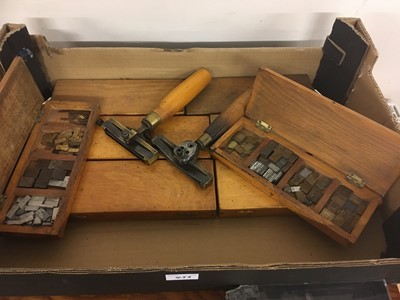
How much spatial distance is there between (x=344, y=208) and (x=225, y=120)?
0.30m

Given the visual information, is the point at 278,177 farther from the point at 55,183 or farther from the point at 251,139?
the point at 55,183

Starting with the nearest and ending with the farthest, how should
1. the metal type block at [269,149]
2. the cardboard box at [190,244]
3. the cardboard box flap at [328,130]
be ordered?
the cardboard box at [190,244]
the cardboard box flap at [328,130]
the metal type block at [269,149]

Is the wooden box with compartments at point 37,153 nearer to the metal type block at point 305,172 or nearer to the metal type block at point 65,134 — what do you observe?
the metal type block at point 65,134

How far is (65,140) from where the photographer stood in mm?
816

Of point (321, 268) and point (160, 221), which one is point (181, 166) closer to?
point (160, 221)

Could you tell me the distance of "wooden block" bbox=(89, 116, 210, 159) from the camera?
32.0 inches

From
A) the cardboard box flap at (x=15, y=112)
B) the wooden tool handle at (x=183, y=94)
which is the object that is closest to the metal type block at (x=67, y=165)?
the cardboard box flap at (x=15, y=112)

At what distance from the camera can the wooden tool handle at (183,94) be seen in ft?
2.71

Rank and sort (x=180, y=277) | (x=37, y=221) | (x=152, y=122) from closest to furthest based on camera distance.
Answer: (x=180, y=277) → (x=37, y=221) → (x=152, y=122)

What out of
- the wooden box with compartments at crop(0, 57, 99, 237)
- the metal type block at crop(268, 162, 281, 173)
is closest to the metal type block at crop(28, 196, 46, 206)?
the wooden box with compartments at crop(0, 57, 99, 237)

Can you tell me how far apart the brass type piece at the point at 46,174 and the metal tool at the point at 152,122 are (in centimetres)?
12

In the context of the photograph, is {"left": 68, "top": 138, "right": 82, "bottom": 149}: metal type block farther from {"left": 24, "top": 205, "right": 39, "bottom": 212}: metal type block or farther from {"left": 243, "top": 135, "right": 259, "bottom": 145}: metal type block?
{"left": 243, "top": 135, "right": 259, "bottom": 145}: metal type block

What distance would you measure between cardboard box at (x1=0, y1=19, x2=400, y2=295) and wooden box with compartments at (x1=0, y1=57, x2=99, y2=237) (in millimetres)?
51

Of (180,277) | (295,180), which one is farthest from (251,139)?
(180,277)
